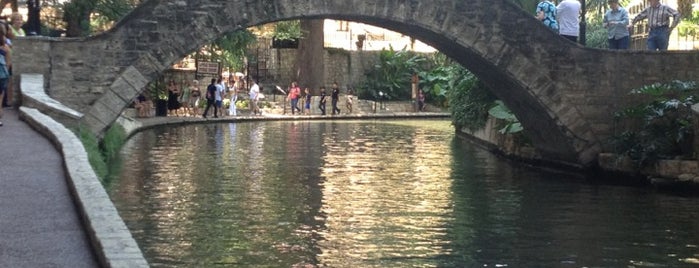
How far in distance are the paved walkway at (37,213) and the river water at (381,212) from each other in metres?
1.28

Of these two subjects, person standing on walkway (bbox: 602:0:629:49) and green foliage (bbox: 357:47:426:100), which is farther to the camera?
green foliage (bbox: 357:47:426:100)

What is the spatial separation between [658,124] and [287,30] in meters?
26.6

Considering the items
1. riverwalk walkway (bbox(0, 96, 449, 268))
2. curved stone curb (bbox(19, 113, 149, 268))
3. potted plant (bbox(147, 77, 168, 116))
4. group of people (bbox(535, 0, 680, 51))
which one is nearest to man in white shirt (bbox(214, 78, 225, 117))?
potted plant (bbox(147, 77, 168, 116))

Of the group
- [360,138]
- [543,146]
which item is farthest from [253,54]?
[543,146]

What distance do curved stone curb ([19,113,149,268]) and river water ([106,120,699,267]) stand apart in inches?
44.3

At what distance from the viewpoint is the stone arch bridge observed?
59.5 ft

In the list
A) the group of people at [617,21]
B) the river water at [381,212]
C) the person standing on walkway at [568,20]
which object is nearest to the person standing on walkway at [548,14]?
the group of people at [617,21]

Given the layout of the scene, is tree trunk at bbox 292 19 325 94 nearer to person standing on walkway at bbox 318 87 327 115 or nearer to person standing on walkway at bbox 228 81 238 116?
person standing on walkway at bbox 318 87 327 115

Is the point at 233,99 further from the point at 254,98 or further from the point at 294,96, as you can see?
the point at 294,96

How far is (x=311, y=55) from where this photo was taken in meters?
43.4

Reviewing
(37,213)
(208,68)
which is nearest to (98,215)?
(37,213)

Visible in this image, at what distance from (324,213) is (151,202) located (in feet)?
7.38

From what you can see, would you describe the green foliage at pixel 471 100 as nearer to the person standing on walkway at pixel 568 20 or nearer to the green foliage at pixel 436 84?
the person standing on walkway at pixel 568 20

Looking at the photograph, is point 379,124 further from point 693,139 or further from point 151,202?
point 151,202
